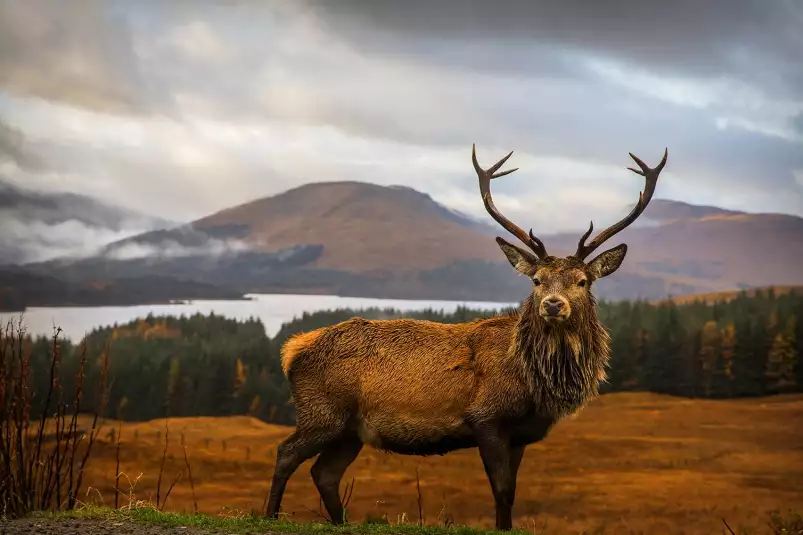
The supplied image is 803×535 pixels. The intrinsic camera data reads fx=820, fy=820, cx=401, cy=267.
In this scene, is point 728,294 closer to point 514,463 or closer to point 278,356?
point 278,356

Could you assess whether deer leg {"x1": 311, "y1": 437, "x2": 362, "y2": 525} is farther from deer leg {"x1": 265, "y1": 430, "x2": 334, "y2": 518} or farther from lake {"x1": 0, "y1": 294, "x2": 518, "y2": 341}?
lake {"x1": 0, "y1": 294, "x2": 518, "y2": 341}

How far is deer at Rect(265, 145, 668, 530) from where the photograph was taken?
5.82 meters

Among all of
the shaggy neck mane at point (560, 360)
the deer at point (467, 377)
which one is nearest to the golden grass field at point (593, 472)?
the deer at point (467, 377)

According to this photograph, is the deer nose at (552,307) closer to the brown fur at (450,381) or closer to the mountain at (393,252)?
the brown fur at (450,381)

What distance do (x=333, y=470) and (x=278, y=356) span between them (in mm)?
8122

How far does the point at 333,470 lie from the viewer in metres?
6.46

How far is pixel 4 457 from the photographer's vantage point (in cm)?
622

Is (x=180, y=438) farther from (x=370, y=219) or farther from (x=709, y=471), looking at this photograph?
(x=709, y=471)

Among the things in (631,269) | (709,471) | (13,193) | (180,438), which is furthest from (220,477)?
(631,269)

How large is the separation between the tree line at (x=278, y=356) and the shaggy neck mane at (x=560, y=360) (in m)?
7.53

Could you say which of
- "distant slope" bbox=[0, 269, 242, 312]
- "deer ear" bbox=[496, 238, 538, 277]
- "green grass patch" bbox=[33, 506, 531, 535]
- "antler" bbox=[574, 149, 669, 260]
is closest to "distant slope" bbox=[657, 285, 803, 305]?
"distant slope" bbox=[0, 269, 242, 312]

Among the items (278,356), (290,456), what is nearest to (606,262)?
(290,456)

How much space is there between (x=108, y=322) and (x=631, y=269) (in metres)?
10.4

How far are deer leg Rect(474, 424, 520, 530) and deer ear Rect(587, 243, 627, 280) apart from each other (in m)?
1.34
